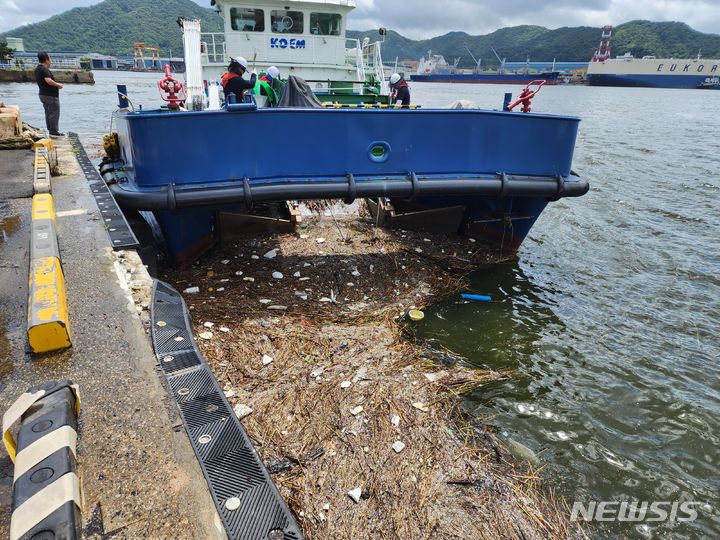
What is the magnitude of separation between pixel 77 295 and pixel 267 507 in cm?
193

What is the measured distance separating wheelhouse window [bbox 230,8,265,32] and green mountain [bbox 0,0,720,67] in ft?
377

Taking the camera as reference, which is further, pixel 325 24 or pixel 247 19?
pixel 325 24

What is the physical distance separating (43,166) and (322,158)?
3551 mm

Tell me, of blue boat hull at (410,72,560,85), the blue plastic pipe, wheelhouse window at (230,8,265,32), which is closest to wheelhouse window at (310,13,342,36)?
wheelhouse window at (230,8,265,32)

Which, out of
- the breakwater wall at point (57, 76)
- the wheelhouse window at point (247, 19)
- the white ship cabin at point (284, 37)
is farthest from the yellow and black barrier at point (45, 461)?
the breakwater wall at point (57, 76)

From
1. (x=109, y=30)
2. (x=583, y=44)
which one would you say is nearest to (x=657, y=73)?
(x=583, y=44)

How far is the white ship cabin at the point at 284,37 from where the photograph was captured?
915 centimetres

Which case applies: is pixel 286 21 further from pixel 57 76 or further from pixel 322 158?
pixel 57 76

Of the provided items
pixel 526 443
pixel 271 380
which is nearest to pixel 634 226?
pixel 526 443

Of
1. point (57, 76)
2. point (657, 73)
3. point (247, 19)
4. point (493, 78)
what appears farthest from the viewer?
point (493, 78)

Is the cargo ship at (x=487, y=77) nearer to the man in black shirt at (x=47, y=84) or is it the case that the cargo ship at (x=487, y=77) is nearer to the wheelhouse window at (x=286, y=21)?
the wheelhouse window at (x=286, y=21)

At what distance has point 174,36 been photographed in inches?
5157

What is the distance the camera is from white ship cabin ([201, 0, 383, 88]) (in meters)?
9.15

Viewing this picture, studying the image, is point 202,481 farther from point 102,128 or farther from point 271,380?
point 102,128
